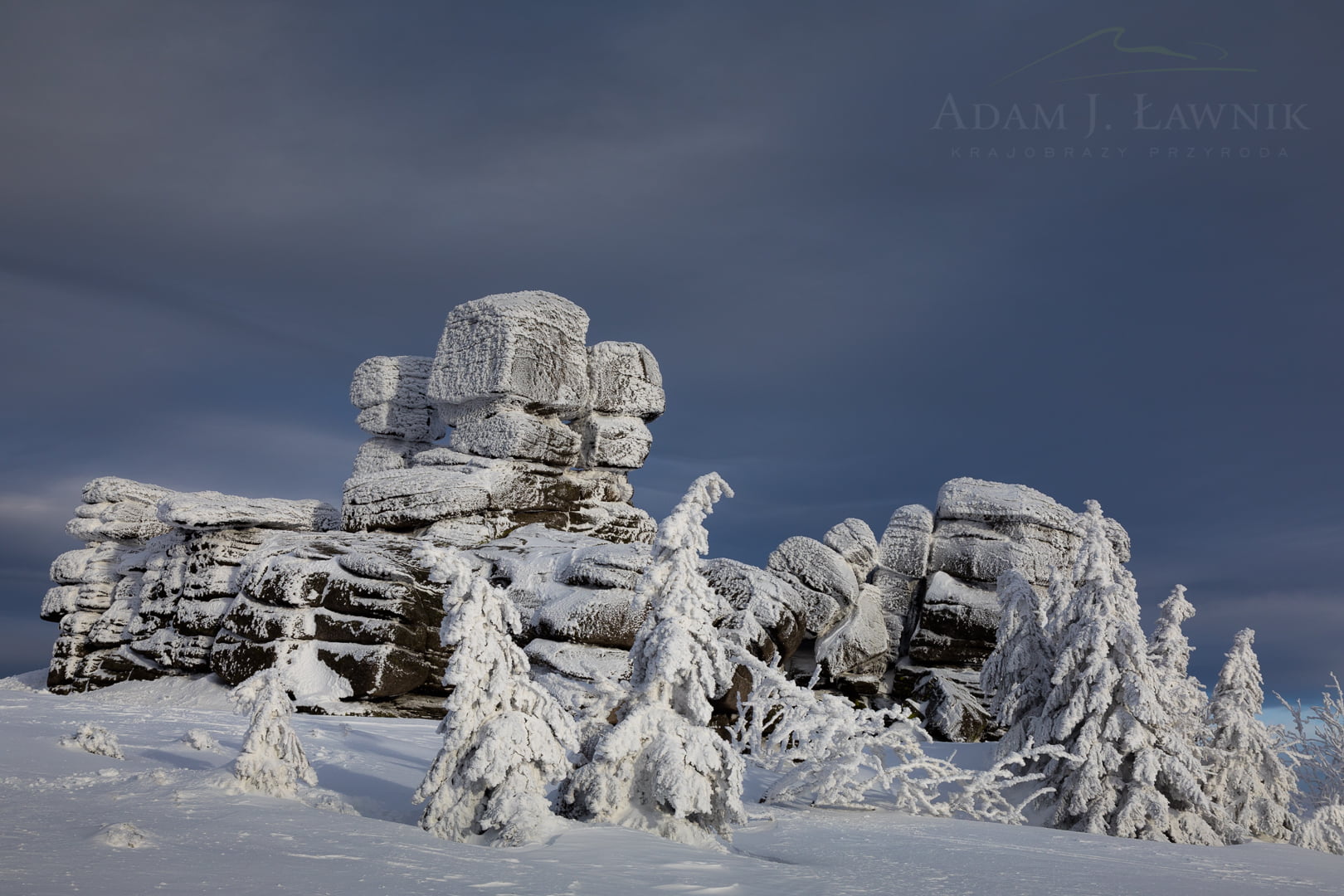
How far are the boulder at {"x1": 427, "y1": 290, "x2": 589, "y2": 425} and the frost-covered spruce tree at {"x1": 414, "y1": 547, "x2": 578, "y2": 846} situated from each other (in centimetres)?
1825

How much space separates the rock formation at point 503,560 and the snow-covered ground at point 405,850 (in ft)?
24.6

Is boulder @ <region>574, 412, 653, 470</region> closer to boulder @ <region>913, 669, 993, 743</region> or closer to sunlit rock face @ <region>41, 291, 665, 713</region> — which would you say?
sunlit rock face @ <region>41, 291, 665, 713</region>

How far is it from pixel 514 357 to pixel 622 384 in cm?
380

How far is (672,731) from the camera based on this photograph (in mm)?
9250

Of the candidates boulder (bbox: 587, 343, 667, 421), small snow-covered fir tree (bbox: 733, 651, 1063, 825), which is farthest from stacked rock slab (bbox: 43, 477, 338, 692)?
small snow-covered fir tree (bbox: 733, 651, 1063, 825)

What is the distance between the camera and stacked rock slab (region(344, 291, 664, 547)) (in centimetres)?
2528

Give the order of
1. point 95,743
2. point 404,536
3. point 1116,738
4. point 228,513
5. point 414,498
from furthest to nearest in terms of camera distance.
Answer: point 414,498 < point 404,536 < point 228,513 < point 1116,738 < point 95,743

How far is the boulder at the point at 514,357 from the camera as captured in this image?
27344 mm

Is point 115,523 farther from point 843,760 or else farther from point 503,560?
point 843,760

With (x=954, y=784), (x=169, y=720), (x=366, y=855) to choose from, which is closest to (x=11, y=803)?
(x=366, y=855)

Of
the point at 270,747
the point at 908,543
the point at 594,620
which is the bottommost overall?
the point at 270,747

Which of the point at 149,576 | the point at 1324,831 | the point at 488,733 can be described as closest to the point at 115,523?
the point at 149,576

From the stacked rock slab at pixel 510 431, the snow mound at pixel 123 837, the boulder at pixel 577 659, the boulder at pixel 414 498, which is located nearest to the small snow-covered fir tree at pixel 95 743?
the snow mound at pixel 123 837

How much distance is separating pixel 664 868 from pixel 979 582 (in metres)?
21.5
